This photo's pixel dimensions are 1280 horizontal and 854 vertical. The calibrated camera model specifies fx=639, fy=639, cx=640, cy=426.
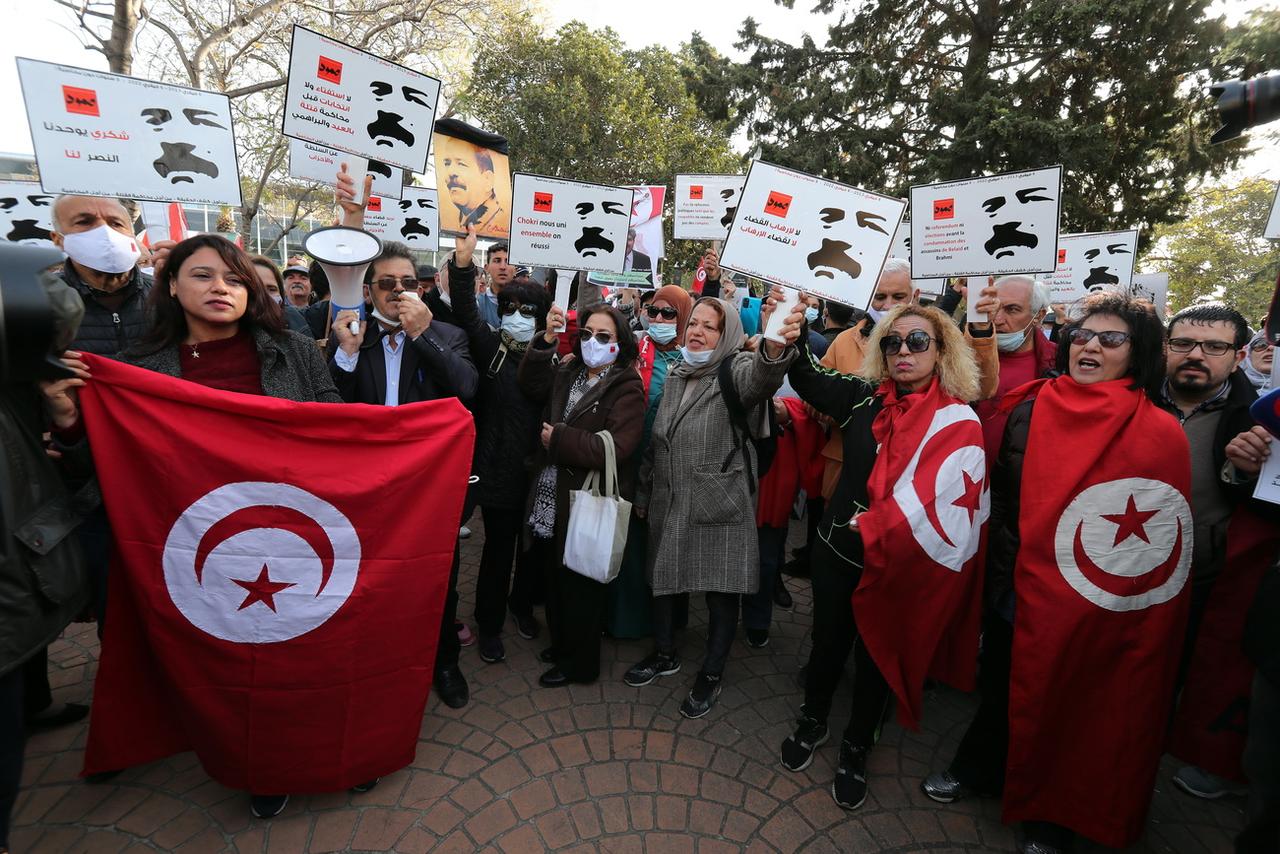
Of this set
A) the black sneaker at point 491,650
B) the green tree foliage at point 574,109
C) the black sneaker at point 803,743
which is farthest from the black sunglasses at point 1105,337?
the green tree foliage at point 574,109

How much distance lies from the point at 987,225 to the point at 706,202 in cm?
500

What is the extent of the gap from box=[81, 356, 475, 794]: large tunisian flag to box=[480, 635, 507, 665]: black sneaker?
3.62 feet

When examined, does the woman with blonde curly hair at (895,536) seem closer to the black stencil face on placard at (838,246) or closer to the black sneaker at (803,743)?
the black sneaker at (803,743)

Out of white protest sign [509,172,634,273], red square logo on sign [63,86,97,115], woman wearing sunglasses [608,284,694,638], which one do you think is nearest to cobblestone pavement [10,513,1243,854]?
woman wearing sunglasses [608,284,694,638]

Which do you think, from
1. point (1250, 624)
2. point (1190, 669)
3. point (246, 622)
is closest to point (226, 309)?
point (246, 622)

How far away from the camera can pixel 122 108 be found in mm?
3201

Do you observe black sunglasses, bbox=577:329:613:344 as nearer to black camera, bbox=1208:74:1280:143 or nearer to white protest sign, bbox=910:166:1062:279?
white protest sign, bbox=910:166:1062:279

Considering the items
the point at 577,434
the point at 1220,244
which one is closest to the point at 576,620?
the point at 577,434

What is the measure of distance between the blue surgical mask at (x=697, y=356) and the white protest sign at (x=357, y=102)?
2195 mm

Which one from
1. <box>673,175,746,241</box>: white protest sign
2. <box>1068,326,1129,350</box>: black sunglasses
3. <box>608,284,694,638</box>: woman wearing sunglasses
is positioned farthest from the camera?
<box>673,175,746,241</box>: white protest sign

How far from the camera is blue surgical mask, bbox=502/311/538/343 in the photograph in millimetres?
3824

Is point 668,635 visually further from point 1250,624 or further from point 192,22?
point 192,22

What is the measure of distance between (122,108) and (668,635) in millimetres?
4012

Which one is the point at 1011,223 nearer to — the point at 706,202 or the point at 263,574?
the point at 263,574
